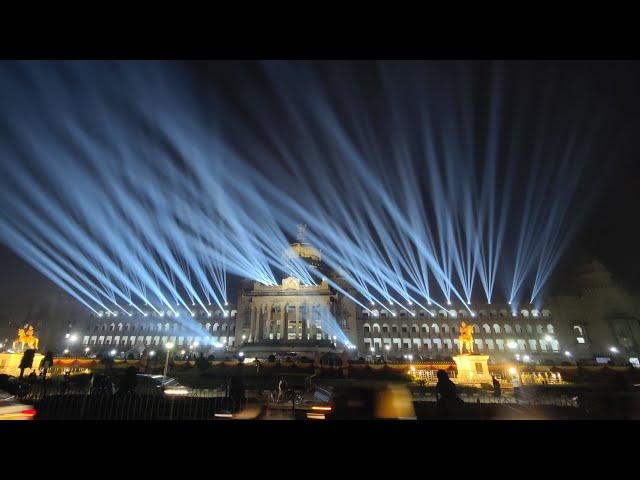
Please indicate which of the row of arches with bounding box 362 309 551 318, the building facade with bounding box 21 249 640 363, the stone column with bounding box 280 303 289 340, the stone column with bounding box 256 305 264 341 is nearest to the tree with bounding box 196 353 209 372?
the building facade with bounding box 21 249 640 363

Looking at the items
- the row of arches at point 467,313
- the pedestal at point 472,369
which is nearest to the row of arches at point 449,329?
the row of arches at point 467,313

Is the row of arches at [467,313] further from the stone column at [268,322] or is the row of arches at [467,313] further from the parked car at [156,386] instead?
the parked car at [156,386]

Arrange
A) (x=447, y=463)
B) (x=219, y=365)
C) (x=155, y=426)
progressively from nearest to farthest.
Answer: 1. (x=447, y=463)
2. (x=155, y=426)
3. (x=219, y=365)

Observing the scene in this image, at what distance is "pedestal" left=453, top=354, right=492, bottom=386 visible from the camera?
21031 mm

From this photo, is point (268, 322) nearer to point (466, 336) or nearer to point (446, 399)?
point (466, 336)

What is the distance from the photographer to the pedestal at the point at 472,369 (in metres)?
21.0

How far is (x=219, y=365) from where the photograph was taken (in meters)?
28.8

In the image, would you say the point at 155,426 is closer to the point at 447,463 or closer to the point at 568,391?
the point at 447,463

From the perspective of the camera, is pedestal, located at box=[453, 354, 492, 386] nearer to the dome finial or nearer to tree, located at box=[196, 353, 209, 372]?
tree, located at box=[196, 353, 209, 372]

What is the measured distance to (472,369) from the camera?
2155cm

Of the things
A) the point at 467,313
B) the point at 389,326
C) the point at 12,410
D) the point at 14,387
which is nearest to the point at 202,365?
the point at 14,387
